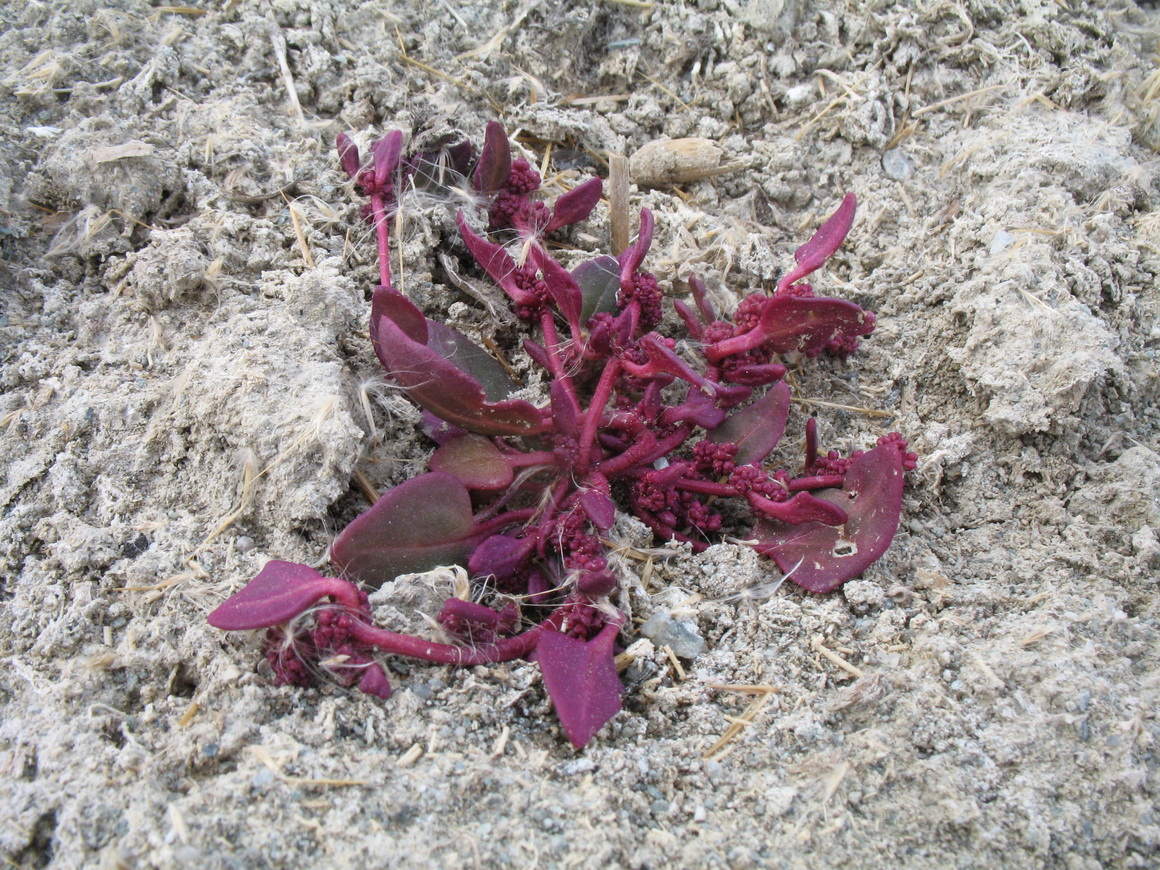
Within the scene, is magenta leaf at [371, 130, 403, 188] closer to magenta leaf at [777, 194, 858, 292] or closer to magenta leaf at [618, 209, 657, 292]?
magenta leaf at [618, 209, 657, 292]

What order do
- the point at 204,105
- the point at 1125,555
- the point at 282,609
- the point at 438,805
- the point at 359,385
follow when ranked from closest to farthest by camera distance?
the point at 438,805
the point at 282,609
the point at 1125,555
the point at 359,385
the point at 204,105

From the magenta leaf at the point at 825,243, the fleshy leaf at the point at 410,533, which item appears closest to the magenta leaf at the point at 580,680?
the fleshy leaf at the point at 410,533

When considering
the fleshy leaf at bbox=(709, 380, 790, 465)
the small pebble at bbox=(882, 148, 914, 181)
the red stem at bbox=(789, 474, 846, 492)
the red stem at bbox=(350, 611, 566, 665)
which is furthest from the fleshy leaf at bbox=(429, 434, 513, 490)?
the small pebble at bbox=(882, 148, 914, 181)

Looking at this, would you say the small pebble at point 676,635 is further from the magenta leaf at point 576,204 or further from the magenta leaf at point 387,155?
the magenta leaf at point 387,155

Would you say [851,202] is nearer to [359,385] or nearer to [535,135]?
[535,135]

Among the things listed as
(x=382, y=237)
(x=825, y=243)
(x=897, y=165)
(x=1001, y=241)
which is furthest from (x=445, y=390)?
(x=897, y=165)

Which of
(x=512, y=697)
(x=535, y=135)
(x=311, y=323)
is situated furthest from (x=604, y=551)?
(x=535, y=135)

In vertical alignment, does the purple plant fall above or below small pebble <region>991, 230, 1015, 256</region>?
below

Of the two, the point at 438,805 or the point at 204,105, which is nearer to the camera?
Answer: the point at 438,805

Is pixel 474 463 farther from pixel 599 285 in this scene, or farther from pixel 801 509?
pixel 801 509
